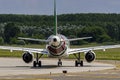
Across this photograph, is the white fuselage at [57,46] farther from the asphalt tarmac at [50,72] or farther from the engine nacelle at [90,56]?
the engine nacelle at [90,56]

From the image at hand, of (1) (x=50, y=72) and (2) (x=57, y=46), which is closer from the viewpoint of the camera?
(1) (x=50, y=72)

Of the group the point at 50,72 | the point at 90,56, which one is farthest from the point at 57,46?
the point at 50,72

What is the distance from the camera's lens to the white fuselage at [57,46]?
65125 millimetres

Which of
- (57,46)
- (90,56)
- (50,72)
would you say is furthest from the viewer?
(90,56)

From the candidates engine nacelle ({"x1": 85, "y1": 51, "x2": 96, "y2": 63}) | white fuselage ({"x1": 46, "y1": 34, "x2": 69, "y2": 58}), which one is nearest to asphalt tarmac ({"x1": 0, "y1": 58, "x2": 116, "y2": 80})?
white fuselage ({"x1": 46, "y1": 34, "x2": 69, "y2": 58})

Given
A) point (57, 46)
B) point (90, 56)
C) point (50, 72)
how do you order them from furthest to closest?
point (90, 56), point (57, 46), point (50, 72)

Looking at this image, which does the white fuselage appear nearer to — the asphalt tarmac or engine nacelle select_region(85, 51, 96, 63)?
the asphalt tarmac

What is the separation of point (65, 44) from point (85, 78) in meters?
19.5

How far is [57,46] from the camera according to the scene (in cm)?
6606

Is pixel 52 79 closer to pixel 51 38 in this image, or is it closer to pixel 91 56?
pixel 51 38

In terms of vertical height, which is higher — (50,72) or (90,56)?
(90,56)

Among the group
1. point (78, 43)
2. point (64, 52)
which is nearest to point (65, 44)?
point (64, 52)

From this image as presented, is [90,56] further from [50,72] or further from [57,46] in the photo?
[50,72]

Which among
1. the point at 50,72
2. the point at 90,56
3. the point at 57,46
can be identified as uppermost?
the point at 57,46
